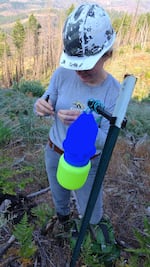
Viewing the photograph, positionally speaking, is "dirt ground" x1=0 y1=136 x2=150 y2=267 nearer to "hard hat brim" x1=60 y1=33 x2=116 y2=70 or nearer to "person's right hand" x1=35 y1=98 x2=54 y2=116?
"person's right hand" x1=35 y1=98 x2=54 y2=116

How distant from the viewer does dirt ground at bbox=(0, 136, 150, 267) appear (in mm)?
1799

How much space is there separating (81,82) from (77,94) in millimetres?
67

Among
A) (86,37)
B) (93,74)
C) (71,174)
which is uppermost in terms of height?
(86,37)

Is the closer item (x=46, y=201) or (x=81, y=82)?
(x=81, y=82)

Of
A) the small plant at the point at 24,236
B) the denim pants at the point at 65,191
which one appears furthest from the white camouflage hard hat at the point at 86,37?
the small plant at the point at 24,236

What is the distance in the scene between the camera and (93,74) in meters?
1.37

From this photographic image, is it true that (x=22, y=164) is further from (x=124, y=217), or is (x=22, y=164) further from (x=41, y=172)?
(x=124, y=217)

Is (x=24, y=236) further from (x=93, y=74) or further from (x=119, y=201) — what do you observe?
(x=119, y=201)

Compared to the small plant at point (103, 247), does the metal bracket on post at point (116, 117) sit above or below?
above

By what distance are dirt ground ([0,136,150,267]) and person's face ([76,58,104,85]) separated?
1100mm

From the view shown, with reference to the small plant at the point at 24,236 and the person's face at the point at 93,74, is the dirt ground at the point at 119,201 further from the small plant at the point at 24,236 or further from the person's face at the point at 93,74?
the person's face at the point at 93,74

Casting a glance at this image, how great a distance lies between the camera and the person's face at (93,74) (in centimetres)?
133

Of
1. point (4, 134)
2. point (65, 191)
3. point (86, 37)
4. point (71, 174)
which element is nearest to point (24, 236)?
point (65, 191)

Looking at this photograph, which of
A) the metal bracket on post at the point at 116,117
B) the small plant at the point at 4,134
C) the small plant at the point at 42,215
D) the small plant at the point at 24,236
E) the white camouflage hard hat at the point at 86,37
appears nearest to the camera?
the metal bracket on post at the point at 116,117
